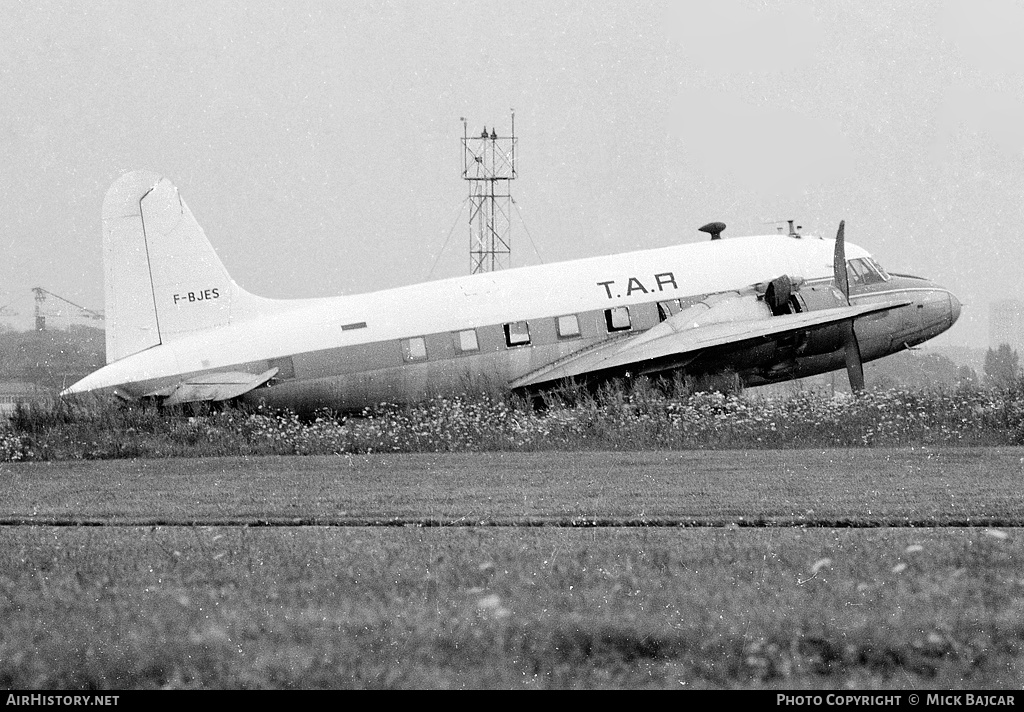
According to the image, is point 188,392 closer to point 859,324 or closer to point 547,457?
point 547,457

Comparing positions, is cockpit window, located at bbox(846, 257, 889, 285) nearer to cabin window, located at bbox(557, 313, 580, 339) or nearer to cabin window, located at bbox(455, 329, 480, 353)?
cabin window, located at bbox(557, 313, 580, 339)

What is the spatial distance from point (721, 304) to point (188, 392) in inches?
410

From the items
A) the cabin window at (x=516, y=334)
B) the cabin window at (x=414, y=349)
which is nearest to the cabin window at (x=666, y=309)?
the cabin window at (x=516, y=334)

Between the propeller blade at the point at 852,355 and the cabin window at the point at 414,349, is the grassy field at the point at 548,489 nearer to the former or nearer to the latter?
the cabin window at the point at 414,349

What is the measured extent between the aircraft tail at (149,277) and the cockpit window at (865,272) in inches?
501

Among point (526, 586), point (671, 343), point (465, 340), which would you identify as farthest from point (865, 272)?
point (526, 586)

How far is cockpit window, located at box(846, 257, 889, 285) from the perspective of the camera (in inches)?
1020

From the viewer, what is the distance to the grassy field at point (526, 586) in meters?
5.95

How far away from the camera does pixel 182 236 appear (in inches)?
904

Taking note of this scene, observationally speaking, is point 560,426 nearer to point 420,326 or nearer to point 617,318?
point 420,326

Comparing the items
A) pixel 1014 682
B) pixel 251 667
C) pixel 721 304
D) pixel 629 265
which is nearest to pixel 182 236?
pixel 629 265

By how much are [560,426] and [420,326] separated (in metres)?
4.34
